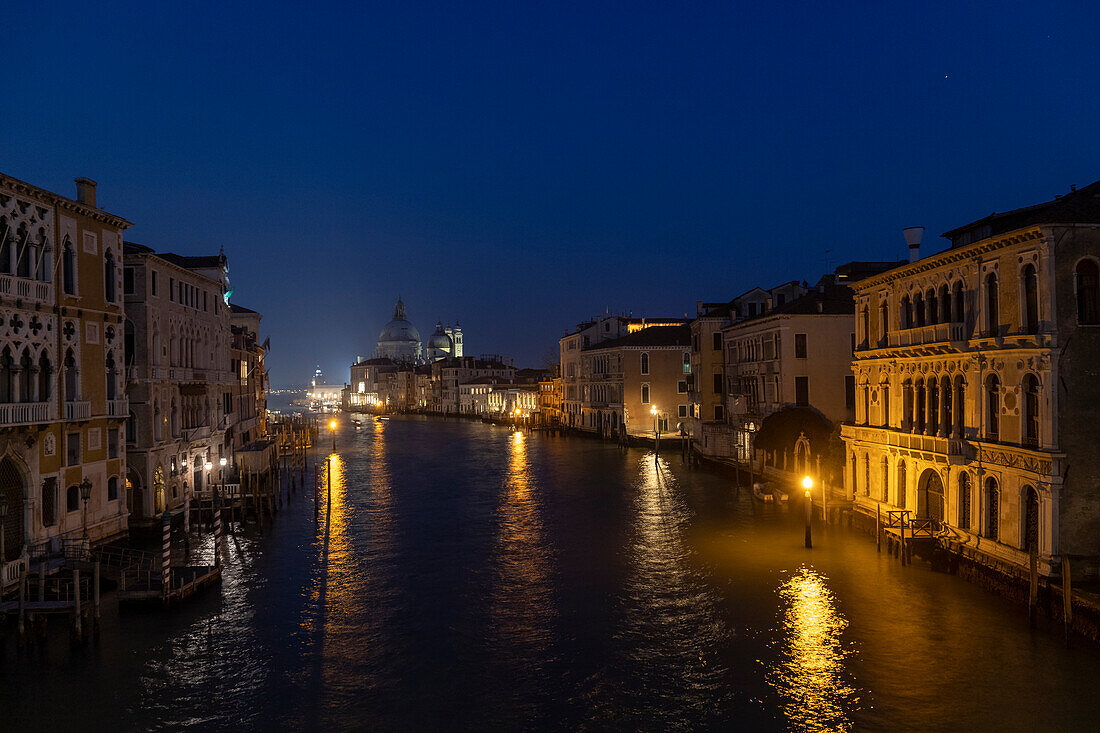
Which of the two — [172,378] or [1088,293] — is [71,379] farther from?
[1088,293]

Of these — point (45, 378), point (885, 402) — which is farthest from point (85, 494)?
point (885, 402)

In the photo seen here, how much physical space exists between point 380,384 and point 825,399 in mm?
137342

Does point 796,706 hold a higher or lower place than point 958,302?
lower

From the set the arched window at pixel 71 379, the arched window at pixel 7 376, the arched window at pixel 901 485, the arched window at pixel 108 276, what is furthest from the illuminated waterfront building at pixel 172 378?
the arched window at pixel 901 485

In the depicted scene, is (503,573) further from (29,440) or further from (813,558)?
(29,440)

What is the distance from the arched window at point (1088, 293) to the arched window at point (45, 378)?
25476mm

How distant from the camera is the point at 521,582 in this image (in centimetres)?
2206

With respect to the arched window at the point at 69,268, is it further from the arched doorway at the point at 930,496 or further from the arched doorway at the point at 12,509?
the arched doorway at the point at 930,496

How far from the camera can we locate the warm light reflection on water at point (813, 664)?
44.4ft

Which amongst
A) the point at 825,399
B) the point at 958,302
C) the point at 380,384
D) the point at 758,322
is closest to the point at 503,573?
the point at 958,302

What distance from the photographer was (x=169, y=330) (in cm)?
2948

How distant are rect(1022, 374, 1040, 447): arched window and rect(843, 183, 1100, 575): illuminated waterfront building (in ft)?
0.10

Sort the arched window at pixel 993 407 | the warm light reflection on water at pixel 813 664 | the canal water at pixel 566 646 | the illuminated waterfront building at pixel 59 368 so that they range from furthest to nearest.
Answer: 1. the illuminated waterfront building at pixel 59 368
2. the arched window at pixel 993 407
3. the canal water at pixel 566 646
4. the warm light reflection on water at pixel 813 664

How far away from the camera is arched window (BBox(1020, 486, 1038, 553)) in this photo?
18000 millimetres
